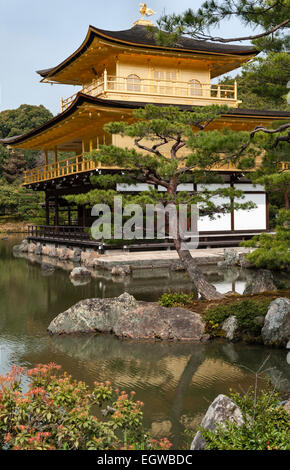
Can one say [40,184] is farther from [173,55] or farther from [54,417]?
[54,417]

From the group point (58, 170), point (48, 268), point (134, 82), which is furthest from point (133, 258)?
point (134, 82)

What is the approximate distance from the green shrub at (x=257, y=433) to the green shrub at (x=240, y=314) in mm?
4137

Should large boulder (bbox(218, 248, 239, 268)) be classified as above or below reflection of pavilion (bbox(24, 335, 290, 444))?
above

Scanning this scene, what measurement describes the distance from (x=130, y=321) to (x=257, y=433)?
511 cm

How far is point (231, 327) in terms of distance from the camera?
8.14 meters

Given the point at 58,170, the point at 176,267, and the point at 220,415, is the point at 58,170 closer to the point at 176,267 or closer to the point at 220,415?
the point at 176,267

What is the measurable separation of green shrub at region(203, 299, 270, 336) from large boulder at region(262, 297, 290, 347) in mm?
247

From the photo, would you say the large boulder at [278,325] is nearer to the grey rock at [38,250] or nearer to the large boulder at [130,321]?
the large boulder at [130,321]

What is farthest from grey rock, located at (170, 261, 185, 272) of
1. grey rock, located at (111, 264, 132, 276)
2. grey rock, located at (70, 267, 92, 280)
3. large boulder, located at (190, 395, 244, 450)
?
large boulder, located at (190, 395, 244, 450)

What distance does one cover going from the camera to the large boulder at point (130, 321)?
26.8ft

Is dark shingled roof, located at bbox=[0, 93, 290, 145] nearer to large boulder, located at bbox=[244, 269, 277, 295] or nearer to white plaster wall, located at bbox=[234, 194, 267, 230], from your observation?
white plaster wall, located at bbox=[234, 194, 267, 230]

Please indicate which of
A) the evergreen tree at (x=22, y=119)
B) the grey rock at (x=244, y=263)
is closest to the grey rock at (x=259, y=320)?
the grey rock at (x=244, y=263)

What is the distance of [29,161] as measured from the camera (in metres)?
49.5

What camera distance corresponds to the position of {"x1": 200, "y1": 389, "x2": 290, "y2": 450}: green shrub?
3320mm
